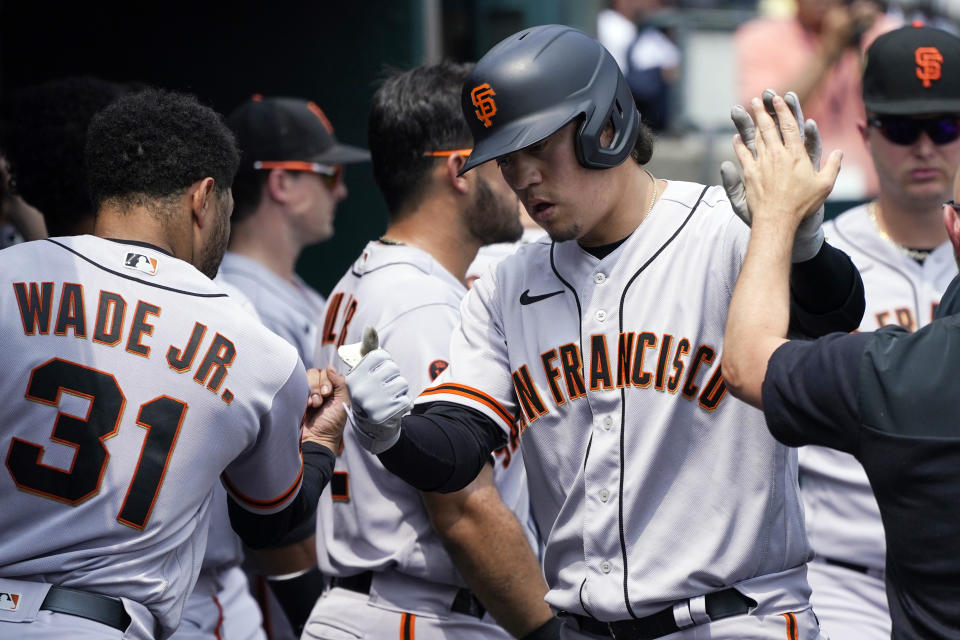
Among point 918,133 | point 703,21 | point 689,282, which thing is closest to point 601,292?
point 689,282

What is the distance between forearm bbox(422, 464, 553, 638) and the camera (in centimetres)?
319

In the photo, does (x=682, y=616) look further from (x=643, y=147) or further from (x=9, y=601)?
(x=9, y=601)

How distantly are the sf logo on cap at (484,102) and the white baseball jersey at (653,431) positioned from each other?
0.39 m

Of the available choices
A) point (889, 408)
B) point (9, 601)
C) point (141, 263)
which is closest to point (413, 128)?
point (141, 263)

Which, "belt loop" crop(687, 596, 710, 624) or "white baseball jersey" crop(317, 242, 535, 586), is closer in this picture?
"belt loop" crop(687, 596, 710, 624)

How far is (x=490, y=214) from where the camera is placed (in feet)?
12.0

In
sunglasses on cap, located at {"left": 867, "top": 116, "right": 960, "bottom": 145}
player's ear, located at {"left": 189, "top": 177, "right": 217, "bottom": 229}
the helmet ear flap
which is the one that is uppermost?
the helmet ear flap

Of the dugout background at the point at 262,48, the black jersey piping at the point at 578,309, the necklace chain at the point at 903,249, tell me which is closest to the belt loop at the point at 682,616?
the black jersey piping at the point at 578,309

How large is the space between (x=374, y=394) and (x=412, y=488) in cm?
88

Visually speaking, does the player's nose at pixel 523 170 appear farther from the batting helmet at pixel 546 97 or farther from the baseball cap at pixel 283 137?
the baseball cap at pixel 283 137

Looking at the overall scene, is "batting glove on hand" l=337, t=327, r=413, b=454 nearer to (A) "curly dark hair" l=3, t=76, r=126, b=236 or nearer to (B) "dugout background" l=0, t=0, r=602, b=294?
(A) "curly dark hair" l=3, t=76, r=126, b=236

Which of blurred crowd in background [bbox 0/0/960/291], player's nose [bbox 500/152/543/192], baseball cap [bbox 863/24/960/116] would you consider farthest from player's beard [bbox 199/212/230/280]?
baseball cap [bbox 863/24/960/116]

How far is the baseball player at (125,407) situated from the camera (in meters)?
2.48

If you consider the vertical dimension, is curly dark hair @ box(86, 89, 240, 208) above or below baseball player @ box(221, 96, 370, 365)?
above
